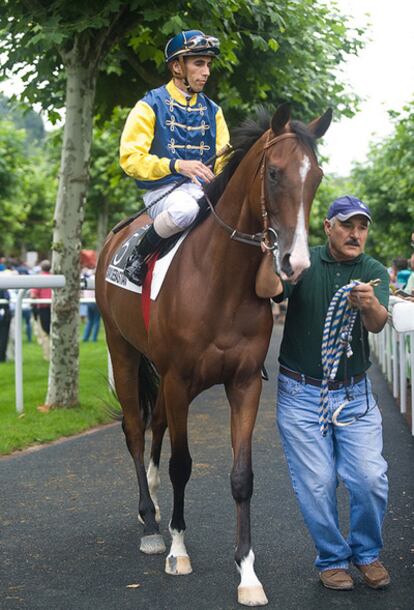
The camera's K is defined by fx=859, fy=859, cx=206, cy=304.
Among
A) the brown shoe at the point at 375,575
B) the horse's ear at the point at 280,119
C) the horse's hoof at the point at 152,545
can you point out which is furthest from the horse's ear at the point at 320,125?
the horse's hoof at the point at 152,545

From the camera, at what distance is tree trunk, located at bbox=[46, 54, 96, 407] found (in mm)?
9664

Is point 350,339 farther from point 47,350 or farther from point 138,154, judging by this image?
point 47,350

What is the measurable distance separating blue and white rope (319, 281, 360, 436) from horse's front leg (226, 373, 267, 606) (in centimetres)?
39

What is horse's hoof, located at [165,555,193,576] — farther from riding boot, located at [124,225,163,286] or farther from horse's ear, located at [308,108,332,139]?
horse's ear, located at [308,108,332,139]

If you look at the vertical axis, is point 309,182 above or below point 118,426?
above

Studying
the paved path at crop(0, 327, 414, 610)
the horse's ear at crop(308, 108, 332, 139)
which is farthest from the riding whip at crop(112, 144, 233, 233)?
the paved path at crop(0, 327, 414, 610)

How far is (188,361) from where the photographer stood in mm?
4410

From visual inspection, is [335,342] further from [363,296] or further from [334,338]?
[363,296]

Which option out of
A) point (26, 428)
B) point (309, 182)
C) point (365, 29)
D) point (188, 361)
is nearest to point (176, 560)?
point (188, 361)

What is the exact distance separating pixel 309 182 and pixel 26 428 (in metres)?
5.51

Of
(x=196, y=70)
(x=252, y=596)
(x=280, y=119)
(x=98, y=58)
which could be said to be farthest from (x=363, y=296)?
(x=98, y=58)

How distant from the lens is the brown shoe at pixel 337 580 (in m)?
4.04

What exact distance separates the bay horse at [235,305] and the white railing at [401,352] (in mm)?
676

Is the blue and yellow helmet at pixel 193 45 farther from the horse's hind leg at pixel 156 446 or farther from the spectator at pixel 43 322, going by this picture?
the spectator at pixel 43 322
